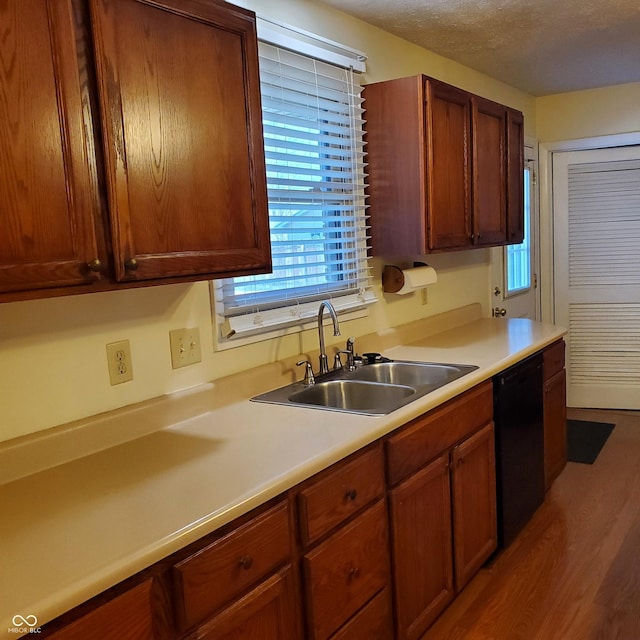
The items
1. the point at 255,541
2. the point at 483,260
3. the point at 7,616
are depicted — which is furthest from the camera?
the point at 483,260

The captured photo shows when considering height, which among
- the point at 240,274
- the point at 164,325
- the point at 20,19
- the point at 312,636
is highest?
the point at 20,19

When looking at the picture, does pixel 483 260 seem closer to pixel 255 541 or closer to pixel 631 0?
pixel 631 0

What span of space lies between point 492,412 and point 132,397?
1429 millimetres

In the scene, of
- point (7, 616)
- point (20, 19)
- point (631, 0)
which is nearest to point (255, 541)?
point (7, 616)

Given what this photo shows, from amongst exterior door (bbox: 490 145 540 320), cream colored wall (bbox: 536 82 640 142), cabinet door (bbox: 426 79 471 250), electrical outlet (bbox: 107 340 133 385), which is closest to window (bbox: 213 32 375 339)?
Result: cabinet door (bbox: 426 79 471 250)

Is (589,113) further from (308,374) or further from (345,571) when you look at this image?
(345,571)

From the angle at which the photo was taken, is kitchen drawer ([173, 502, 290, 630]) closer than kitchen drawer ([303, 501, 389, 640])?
Yes

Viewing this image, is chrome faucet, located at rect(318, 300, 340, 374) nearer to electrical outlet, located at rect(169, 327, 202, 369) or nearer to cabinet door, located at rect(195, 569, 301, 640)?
electrical outlet, located at rect(169, 327, 202, 369)

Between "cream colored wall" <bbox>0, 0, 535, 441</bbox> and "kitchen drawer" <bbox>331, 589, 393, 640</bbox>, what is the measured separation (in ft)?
2.82

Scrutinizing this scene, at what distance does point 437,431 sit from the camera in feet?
7.25

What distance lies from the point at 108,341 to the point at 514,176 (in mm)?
2511

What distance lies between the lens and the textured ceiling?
2770 mm

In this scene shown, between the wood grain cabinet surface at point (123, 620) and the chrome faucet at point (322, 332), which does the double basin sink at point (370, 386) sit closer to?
the chrome faucet at point (322, 332)

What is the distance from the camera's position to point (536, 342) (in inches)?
120
